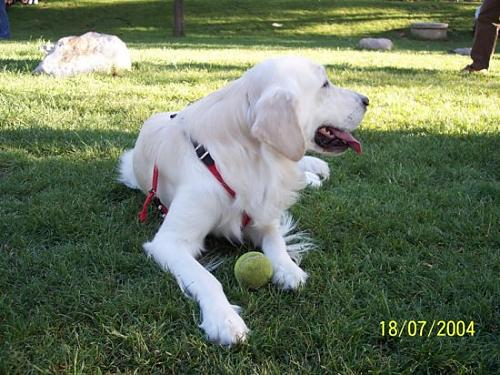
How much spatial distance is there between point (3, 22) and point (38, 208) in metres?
14.1

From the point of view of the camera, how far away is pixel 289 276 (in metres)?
2.37

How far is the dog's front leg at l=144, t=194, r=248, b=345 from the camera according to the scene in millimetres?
1981

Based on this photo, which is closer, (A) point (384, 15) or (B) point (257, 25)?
(B) point (257, 25)

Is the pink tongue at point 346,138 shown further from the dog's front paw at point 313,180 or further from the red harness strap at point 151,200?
the red harness strap at point 151,200

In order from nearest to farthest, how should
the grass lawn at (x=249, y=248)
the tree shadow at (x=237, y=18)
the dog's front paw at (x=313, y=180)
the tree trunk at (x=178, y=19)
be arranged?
the grass lawn at (x=249, y=248) → the dog's front paw at (x=313, y=180) → the tree trunk at (x=178, y=19) → the tree shadow at (x=237, y=18)

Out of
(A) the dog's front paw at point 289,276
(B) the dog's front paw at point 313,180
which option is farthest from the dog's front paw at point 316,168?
(A) the dog's front paw at point 289,276

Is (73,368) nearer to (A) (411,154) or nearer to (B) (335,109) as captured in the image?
(B) (335,109)

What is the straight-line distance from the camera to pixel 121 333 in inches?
78.4

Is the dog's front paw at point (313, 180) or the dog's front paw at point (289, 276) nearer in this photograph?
the dog's front paw at point (289, 276)

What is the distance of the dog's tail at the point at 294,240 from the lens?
8.91 ft

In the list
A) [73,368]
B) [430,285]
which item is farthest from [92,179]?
[430,285]

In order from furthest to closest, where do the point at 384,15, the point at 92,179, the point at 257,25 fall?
the point at 384,15, the point at 257,25, the point at 92,179

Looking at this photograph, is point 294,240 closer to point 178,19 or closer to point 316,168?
point 316,168

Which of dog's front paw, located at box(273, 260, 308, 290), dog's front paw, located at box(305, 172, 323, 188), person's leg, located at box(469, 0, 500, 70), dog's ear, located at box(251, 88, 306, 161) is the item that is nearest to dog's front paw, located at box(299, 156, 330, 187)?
dog's front paw, located at box(305, 172, 323, 188)
